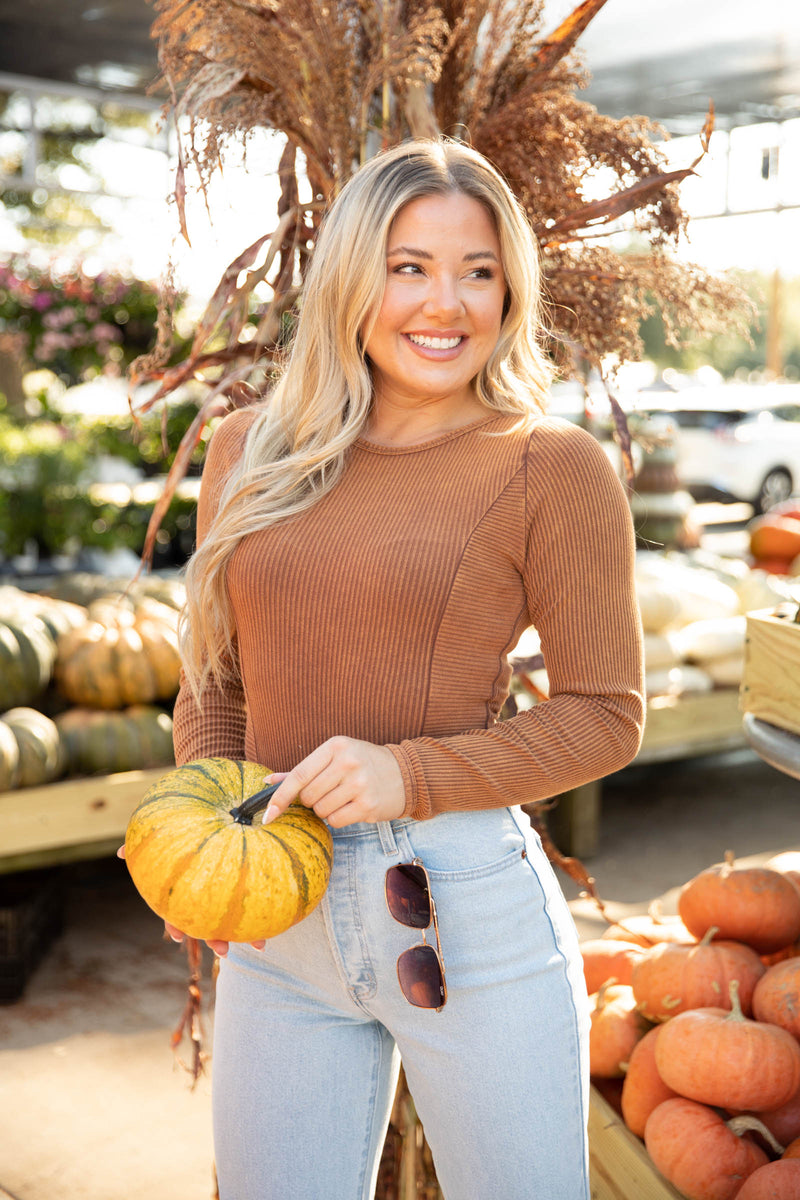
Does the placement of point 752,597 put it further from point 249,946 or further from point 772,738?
point 249,946

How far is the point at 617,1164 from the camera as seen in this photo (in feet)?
5.90

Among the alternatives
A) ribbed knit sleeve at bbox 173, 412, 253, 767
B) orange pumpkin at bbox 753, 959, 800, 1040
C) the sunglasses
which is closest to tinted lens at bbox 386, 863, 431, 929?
the sunglasses

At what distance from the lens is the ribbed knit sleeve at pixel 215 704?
1.55m

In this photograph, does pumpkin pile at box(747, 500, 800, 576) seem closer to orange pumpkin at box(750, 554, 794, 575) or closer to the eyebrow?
orange pumpkin at box(750, 554, 794, 575)

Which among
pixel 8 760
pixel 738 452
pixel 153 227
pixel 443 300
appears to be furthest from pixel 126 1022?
pixel 738 452

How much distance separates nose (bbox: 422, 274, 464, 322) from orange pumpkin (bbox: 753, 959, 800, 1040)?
1183 millimetres

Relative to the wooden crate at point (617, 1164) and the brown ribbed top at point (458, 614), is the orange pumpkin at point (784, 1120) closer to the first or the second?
the wooden crate at point (617, 1164)

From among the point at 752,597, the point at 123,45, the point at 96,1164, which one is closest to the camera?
the point at 96,1164

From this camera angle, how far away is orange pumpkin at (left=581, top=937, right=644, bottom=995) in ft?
6.84

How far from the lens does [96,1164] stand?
7.88 ft

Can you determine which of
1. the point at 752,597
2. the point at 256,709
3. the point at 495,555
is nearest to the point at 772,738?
the point at 495,555

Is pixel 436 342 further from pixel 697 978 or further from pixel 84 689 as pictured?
pixel 84 689

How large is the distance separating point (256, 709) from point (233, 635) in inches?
6.7

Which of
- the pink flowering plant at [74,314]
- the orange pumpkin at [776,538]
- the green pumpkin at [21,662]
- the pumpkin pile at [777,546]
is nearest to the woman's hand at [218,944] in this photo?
the green pumpkin at [21,662]
